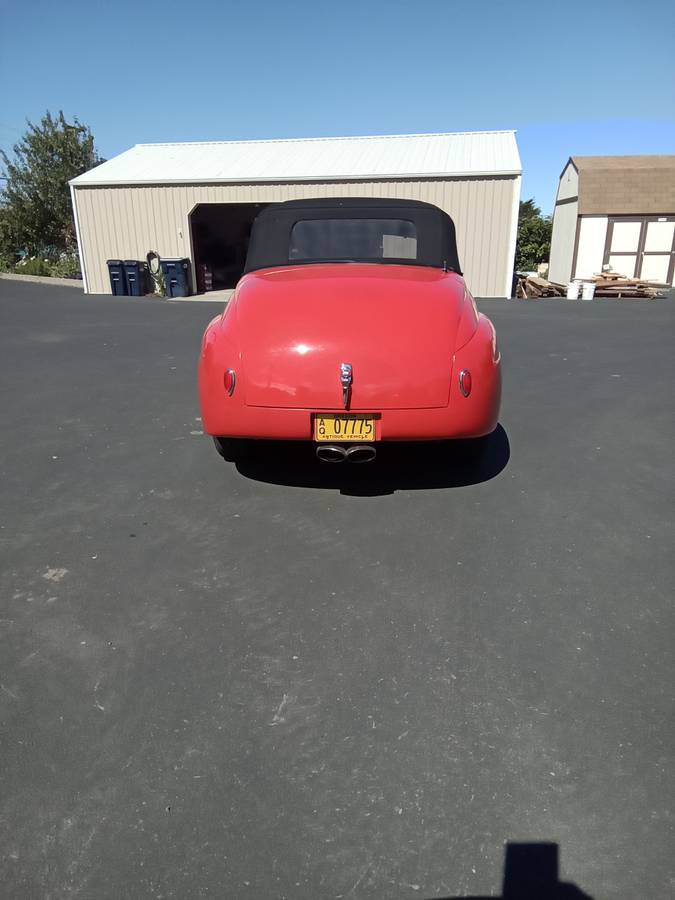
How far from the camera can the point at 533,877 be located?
154cm

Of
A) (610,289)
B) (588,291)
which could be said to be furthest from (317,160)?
(610,289)

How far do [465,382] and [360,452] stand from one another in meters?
0.69

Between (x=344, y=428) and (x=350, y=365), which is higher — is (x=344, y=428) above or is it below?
below

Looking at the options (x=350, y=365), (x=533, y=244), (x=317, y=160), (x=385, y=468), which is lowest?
(x=533, y=244)

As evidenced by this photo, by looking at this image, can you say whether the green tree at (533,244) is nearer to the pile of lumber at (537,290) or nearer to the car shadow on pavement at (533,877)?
the pile of lumber at (537,290)

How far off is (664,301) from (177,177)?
13.9 meters

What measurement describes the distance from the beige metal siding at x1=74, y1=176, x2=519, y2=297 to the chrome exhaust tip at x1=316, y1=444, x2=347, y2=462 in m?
13.7

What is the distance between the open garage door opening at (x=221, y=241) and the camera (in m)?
19.2

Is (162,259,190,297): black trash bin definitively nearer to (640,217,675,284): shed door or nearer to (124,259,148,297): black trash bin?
(124,259,148,297): black trash bin

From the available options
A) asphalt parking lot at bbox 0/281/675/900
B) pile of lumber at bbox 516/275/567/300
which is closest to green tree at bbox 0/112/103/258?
pile of lumber at bbox 516/275/567/300

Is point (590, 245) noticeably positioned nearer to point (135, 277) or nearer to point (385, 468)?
point (135, 277)

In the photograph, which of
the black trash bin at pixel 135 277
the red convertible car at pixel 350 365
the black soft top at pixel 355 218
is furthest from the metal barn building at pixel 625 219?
the red convertible car at pixel 350 365

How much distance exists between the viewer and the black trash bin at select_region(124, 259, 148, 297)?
16781 millimetres

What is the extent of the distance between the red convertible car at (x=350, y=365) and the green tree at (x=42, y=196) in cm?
2735
